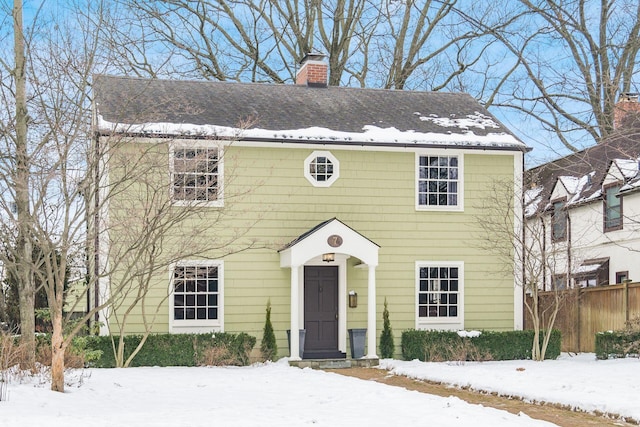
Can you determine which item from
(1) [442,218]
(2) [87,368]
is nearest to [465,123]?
(1) [442,218]

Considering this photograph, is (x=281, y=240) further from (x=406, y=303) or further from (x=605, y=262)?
(x=605, y=262)

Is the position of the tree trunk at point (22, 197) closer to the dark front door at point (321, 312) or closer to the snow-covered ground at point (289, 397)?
the snow-covered ground at point (289, 397)

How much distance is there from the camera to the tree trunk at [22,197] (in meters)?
12.4

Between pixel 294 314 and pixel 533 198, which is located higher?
pixel 533 198

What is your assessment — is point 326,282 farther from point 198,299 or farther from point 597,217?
point 597,217

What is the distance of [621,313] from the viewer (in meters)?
21.8

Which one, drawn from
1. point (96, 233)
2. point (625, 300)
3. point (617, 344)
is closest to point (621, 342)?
point (617, 344)

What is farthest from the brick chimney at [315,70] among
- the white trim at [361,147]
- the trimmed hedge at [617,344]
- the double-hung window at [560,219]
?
the double-hung window at [560,219]

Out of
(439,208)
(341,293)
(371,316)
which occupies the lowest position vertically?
(371,316)

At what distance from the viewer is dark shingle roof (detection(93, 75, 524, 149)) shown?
2047 cm

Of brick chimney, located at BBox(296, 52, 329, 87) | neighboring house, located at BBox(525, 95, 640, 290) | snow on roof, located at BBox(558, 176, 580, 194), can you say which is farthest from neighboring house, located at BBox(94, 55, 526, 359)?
snow on roof, located at BBox(558, 176, 580, 194)

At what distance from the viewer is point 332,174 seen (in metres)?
20.6

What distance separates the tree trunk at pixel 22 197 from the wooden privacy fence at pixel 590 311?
1260cm

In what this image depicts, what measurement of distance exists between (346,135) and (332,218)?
1982 millimetres
